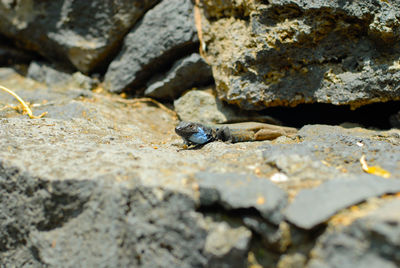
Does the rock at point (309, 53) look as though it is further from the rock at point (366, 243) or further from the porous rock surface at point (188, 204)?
the rock at point (366, 243)

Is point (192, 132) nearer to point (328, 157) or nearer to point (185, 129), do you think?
point (185, 129)

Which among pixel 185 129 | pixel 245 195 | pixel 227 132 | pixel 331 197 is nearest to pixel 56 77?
pixel 185 129

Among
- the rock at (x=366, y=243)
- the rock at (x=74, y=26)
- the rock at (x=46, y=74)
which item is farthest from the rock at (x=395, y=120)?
the rock at (x=46, y=74)

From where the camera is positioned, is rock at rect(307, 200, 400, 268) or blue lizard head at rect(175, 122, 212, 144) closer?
rock at rect(307, 200, 400, 268)

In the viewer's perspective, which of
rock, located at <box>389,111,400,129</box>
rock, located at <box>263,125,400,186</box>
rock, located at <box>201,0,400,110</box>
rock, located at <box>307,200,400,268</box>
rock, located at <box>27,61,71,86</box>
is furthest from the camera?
rock, located at <box>27,61,71,86</box>

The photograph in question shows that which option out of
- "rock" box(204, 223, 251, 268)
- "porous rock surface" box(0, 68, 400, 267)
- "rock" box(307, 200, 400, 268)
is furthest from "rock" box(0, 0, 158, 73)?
"rock" box(307, 200, 400, 268)

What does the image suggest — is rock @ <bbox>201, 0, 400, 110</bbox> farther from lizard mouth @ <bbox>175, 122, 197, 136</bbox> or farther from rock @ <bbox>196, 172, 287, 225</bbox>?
rock @ <bbox>196, 172, 287, 225</bbox>

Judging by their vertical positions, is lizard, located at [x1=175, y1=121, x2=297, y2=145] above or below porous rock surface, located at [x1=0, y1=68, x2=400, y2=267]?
below
